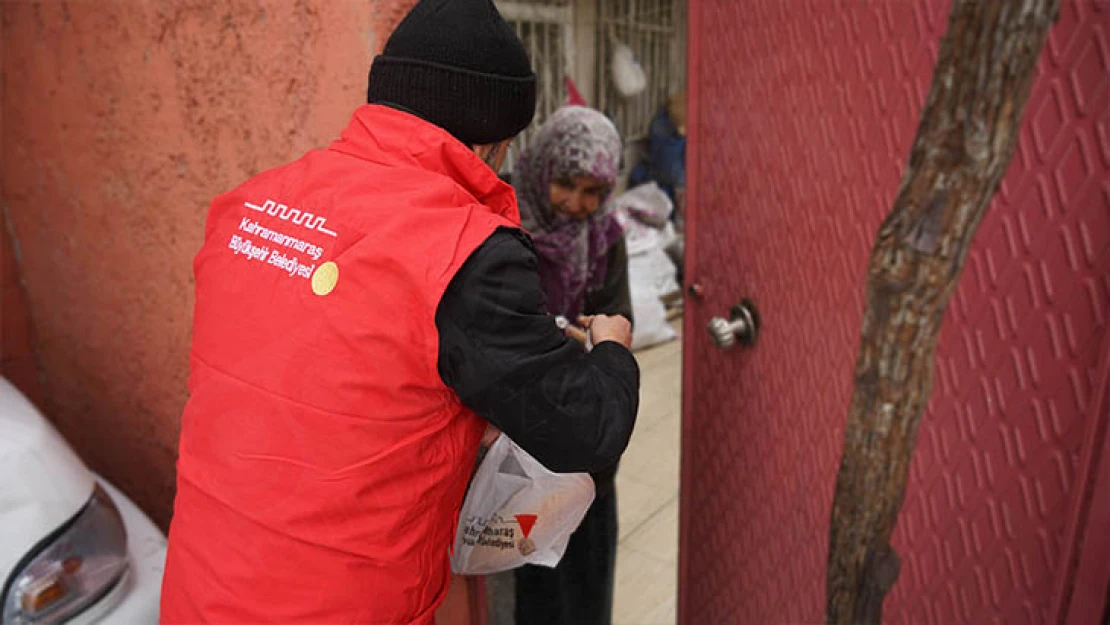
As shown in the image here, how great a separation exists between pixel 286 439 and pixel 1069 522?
3.40 feet

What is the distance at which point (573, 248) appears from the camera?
2064 mm

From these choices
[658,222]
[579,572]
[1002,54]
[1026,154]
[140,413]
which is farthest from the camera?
[658,222]

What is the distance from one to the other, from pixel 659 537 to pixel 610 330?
1.96 m

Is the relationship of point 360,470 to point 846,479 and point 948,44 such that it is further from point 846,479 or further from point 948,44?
point 948,44

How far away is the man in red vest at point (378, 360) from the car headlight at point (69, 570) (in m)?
0.42

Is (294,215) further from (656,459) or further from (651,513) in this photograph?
(656,459)

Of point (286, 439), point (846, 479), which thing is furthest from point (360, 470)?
point (846, 479)

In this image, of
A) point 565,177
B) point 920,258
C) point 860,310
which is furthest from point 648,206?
point 920,258

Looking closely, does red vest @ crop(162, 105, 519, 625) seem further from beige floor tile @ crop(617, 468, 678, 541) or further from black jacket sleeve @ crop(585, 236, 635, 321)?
beige floor tile @ crop(617, 468, 678, 541)

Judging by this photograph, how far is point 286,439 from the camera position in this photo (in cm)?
108

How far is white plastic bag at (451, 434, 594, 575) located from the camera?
136 centimetres

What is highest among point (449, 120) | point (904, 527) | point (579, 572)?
point (449, 120)

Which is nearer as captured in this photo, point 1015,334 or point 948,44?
point 948,44

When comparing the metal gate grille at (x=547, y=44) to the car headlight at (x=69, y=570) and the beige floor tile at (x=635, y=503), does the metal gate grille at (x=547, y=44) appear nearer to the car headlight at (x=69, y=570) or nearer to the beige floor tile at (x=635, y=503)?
the beige floor tile at (x=635, y=503)
